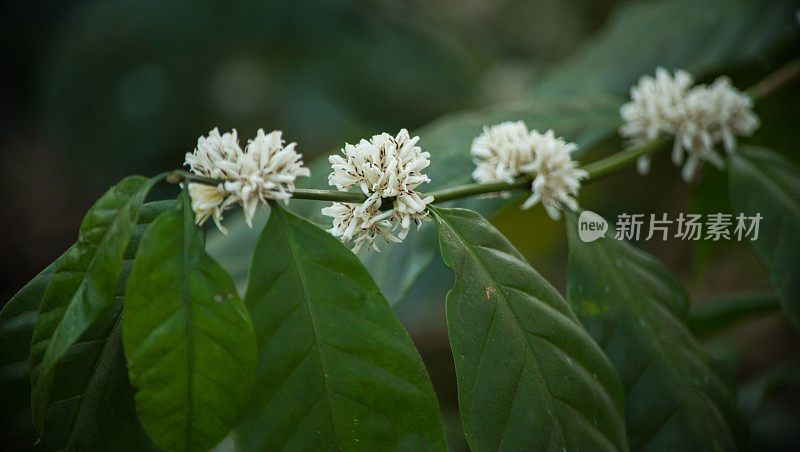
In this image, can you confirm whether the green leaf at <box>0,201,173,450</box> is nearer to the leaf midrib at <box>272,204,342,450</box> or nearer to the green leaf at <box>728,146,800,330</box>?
the leaf midrib at <box>272,204,342,450</box>

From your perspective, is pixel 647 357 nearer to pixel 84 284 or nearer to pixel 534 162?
pixel 534 162

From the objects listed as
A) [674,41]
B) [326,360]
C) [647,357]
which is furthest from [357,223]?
[674,41]

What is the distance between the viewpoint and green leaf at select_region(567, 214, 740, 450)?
71cm

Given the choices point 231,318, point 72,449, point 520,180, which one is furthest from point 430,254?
point 72,449

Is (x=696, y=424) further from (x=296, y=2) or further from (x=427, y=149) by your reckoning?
(x=296, y=2)

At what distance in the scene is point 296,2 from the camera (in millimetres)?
2564

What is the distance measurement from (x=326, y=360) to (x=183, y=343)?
0.42ft

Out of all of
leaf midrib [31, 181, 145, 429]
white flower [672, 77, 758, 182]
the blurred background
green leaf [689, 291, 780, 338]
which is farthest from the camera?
the blurred background

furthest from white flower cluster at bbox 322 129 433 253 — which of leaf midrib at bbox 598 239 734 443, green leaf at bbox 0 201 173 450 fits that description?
leaf midrib at bbox 598 239 734 443

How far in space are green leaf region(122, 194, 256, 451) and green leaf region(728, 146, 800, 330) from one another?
81cm

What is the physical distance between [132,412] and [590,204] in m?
1.92

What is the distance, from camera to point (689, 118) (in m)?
0.95

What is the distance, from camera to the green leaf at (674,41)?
126 cm

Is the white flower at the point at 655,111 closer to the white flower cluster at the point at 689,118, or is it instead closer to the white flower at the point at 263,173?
the white flower cluster at the point at 689,118
